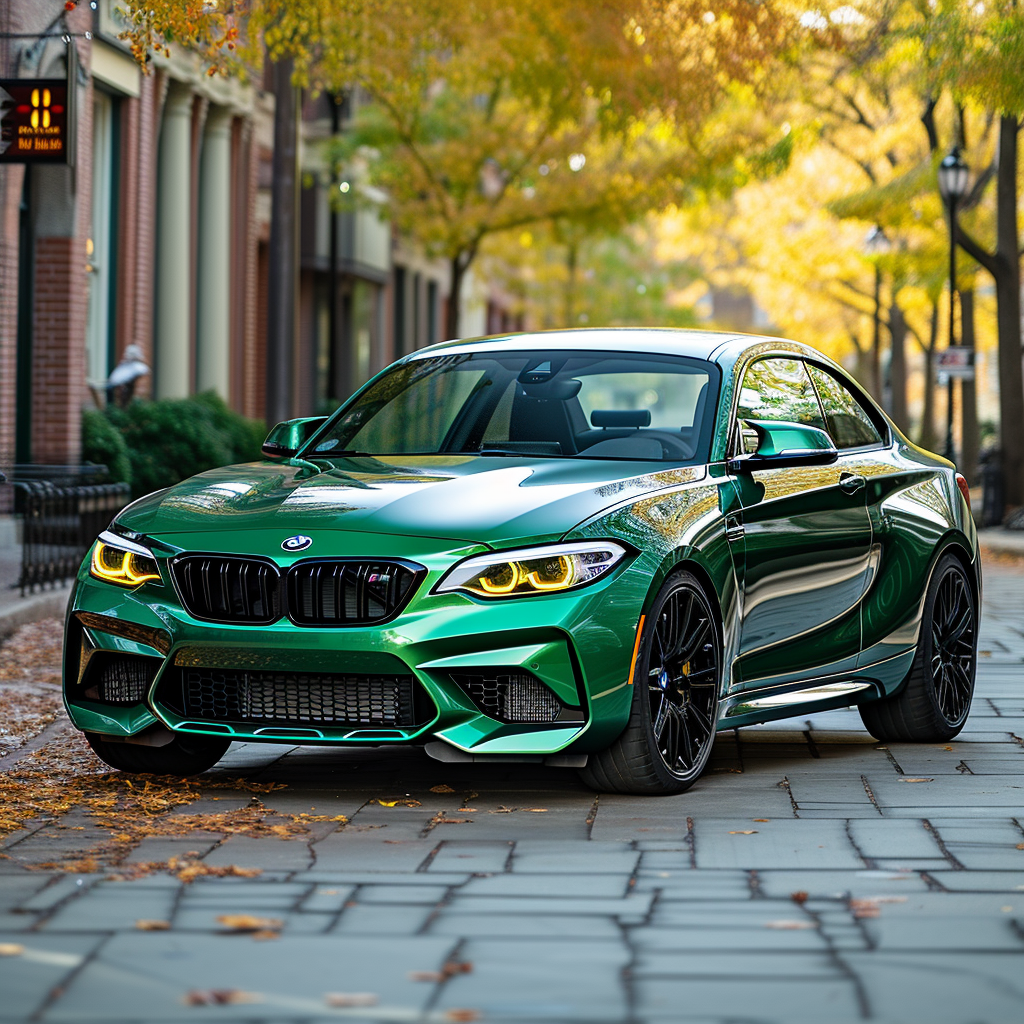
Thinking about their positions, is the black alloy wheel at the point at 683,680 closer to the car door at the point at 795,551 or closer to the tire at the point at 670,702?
the tire at the point at 670,702

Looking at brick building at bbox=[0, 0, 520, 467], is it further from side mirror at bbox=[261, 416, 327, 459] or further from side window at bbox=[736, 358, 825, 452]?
side window at bbox=[736, 358, 825, 452]

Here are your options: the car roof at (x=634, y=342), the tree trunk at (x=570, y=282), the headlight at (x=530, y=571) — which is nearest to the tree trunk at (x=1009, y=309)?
the car roof at (x=634, y=342)

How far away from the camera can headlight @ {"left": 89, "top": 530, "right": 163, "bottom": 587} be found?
6.59 metres

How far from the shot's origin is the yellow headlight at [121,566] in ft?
21.6

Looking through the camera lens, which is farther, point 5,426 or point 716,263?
point 716,263

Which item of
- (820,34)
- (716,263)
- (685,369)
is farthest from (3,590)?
(716,263)

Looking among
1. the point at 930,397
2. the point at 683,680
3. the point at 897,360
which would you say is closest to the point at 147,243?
the point at 683,680

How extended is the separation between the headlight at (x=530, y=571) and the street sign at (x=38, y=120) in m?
9.23

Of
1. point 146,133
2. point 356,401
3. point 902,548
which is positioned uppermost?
point 146,133

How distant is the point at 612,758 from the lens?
6.49m

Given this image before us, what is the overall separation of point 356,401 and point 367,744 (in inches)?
81.7

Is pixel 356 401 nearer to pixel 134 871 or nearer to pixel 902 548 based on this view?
pixel 902 548

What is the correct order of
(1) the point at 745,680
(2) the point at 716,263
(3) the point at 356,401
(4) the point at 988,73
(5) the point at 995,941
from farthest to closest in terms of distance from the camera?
(2) the point at 716,263 < (4) the point at 988,73 < (3) the point at 356,401 < (1) the point at 745,680 < (5) the point at 995,941

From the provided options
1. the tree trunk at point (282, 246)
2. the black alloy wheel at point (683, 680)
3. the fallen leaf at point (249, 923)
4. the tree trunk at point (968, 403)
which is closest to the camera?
the fallen leaf at point (249, 923)
